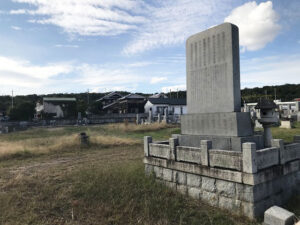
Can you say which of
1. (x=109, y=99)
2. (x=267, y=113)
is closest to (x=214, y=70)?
(x=267, y=113)

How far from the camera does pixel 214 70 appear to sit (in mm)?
5461

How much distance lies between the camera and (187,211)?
4320 mm

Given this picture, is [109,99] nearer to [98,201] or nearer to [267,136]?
[98,201]

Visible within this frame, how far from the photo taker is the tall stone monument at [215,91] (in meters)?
5.04

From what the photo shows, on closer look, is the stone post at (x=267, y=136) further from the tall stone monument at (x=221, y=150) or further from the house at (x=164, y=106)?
the house at (x=164, y=106)

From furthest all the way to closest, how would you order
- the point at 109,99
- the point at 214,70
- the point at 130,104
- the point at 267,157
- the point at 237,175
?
the point at 109,99
the point at 130,104
the point at 214,70
the point at 267,157
the point at 237,175

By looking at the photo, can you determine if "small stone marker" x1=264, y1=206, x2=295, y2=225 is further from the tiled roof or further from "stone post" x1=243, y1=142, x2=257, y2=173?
the tiled roof

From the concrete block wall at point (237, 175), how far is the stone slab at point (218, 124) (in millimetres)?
738

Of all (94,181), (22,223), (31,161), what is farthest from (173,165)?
(31,161)

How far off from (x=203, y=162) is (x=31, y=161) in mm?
8394

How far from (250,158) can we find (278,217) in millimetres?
984

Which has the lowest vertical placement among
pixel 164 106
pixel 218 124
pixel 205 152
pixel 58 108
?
pixel 205 152

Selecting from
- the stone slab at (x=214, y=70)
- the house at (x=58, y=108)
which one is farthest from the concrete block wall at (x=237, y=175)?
the house at (x=58, y=108)

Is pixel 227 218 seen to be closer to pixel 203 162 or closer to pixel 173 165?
pixel 203 162
